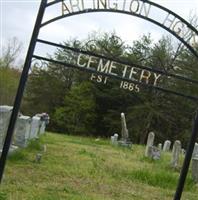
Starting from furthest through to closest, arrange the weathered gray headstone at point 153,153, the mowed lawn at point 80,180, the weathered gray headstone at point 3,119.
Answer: the weathered gray headstone at point 153,153, the weathered gray headstone at point 3,119, the mowed lawn at point 80,180

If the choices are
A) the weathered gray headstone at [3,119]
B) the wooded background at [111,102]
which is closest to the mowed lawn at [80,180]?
the weathered gray headstone at [3,119]

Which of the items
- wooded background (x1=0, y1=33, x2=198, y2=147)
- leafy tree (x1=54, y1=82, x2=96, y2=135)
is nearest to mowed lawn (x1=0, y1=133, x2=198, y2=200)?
wooded background (x1=0, y1=33, x2=198, y2=147)

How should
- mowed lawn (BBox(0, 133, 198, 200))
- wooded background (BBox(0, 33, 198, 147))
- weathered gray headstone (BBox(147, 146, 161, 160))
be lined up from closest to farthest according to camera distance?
1. mowed lawn (BBox(0, 133, 198, 200))
2. weathered gray headstone (BBox(147, 146, 161, 160))
3. wooded background (BBox(0, 33, 198, 147))

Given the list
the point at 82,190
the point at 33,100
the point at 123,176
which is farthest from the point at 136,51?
the point at 82,190

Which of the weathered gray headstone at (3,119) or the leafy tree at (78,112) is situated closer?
the weathered gray headstone at (3,119)

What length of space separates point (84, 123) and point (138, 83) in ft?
109

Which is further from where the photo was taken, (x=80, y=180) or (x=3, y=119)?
(x=3, y=119)

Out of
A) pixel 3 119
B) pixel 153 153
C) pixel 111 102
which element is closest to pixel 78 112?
pixel 111 102

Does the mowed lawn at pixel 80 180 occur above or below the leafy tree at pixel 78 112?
below

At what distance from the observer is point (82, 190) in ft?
28.8

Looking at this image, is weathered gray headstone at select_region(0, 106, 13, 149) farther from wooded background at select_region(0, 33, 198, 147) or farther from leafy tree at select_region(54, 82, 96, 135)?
leafy tree at select_region(54, 82, 96, 135)

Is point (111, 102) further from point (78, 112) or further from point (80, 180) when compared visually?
point (80, 180)

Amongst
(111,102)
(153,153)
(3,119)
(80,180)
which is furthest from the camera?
(111,102)

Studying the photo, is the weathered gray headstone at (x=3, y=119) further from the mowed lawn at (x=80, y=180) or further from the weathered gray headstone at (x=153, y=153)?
the weathered gray headstone at (x=153, y=153)
